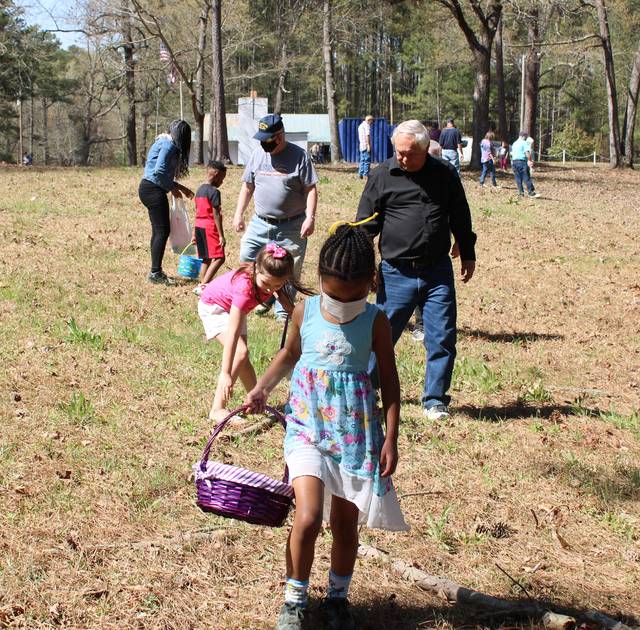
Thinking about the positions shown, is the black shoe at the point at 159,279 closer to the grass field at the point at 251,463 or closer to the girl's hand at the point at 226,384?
the grass field at the point at 251,463

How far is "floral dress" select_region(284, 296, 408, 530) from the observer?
3.54 metres

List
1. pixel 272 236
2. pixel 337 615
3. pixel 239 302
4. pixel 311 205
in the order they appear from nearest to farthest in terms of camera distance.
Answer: pixel 337 615, pixel 239 302, pixel 311 205, pixel 272 236

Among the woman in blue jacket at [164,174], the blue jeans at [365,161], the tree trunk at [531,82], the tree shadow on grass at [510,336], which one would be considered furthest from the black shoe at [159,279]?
the tree trunk at [531,82]

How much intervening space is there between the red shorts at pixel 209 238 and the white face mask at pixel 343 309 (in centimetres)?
698

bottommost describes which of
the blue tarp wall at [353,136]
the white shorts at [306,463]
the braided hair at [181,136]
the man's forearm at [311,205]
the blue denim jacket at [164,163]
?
the white shorts at [306,463]

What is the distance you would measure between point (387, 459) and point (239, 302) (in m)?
2.20

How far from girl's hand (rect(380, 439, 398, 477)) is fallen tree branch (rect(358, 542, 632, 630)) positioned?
0.93 metres

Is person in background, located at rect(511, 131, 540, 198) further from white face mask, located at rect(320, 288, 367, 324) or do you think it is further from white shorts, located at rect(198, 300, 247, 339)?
white face mask, located at rect(320, 288, 367, 324)

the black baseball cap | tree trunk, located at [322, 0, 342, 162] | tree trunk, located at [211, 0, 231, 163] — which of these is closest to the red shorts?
the black baseball cap

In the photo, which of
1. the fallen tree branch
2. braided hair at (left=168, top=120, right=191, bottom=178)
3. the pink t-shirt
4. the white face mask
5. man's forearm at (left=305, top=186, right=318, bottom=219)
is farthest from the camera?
braided hair at (left=168, top=120, right=191, bottom=178)

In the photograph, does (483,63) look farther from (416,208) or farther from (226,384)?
(226,384)

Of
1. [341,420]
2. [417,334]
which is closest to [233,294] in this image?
[341,420]

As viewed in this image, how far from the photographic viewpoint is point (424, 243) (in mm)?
6383

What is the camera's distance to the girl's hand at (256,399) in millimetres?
3701
